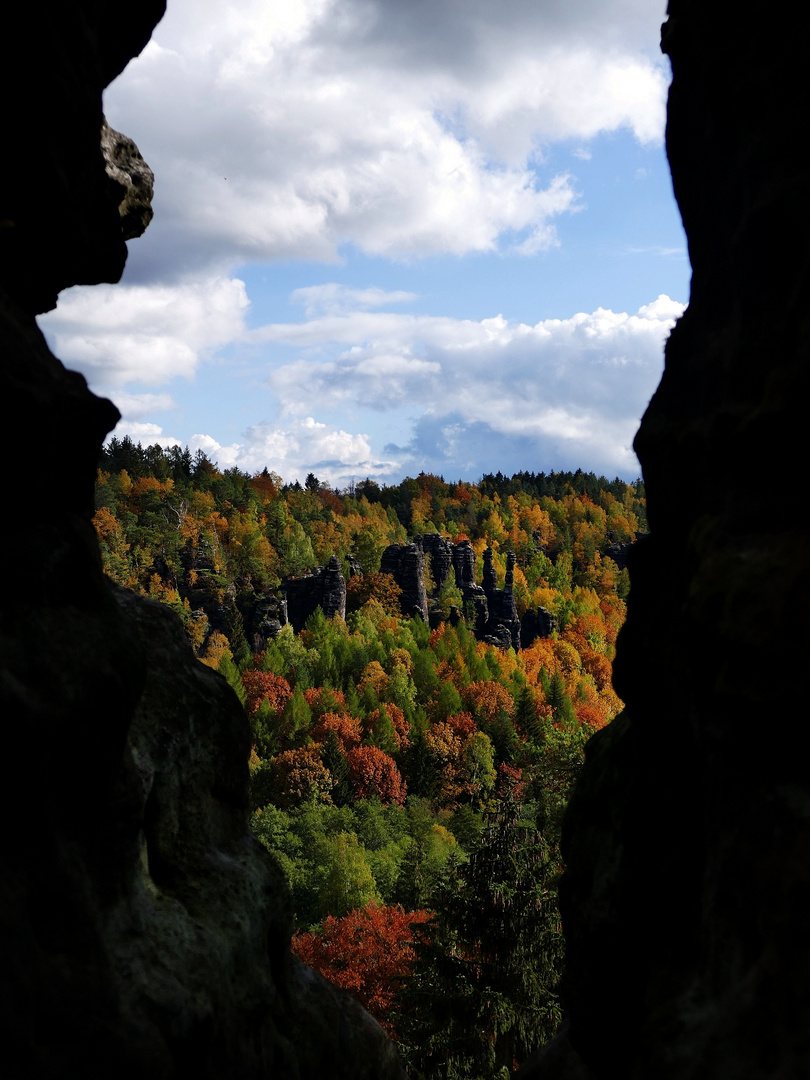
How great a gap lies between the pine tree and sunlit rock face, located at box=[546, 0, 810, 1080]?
831 cm

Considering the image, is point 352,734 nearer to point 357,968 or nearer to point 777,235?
point 357,968

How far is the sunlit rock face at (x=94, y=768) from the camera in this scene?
6.57m

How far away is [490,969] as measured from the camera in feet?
59.4

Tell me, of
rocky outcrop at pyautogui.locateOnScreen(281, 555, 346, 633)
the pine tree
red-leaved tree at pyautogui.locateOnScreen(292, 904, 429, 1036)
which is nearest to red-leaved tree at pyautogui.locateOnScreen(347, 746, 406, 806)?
red-leaved tree at pyautogui.locateOnScreen(292, 904, 429, 1036)

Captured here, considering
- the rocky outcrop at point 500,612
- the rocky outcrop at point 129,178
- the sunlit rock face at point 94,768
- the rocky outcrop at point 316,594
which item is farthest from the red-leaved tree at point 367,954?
the rocky outcrop at point 500,612

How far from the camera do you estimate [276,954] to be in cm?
1045

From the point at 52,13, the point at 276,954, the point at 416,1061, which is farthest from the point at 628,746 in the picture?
the point at 416,1061

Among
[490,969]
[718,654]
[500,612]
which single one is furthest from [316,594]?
[718,654]

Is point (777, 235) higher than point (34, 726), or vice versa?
point (777, 235)

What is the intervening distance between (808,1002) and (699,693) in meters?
2.87

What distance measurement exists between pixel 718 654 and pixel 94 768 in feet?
21.8

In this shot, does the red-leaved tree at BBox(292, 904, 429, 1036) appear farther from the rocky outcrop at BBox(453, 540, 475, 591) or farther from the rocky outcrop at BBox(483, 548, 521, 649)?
the rocky outcrop at BBox(453, 540, 475, 591)

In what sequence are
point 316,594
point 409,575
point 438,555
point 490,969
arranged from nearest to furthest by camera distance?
point 490,969 → point 316,594 → point 409,575 → point 438,555

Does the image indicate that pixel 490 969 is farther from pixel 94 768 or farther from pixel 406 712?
pixel 406 712
